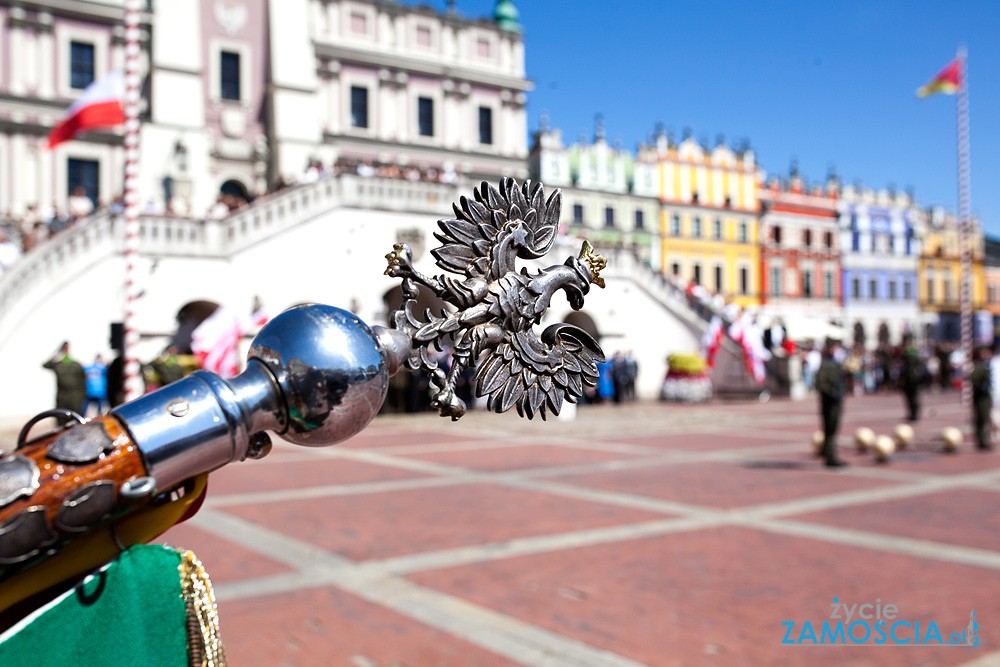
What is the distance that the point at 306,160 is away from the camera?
87.7 feet

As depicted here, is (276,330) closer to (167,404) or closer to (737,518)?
(167,404)

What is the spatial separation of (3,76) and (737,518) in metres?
24.9

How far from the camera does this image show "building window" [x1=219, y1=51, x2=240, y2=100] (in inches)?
1043

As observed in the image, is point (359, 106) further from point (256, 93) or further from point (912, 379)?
point (912, 379)

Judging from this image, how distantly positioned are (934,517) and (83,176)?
24750 mm

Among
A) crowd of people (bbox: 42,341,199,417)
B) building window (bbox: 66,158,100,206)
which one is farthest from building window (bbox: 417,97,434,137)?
crowd of people (bbox: 42,341,199,417)

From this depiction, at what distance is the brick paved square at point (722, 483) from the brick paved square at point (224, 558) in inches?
175

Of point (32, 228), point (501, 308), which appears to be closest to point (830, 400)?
point (501, 308)

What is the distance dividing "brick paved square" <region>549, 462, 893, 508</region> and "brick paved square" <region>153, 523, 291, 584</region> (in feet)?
14.6

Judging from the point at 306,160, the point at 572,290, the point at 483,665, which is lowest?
the point at 483,665

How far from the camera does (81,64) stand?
25.2 metres

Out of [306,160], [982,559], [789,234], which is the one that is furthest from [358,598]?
[789,234]

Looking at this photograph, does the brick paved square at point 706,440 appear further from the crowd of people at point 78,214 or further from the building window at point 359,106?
the building window at point 359,106

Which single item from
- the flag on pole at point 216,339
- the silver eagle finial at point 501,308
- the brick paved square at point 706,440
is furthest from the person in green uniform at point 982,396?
the silver eagle finial at point 501,308
